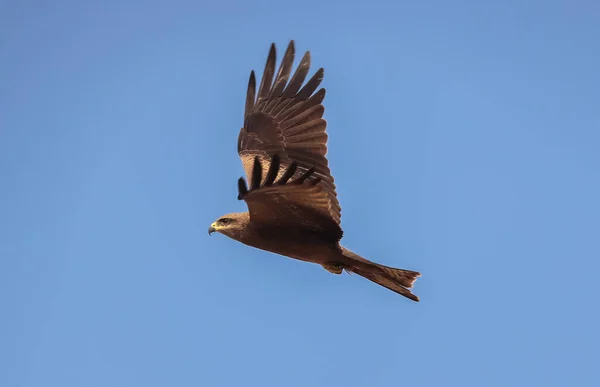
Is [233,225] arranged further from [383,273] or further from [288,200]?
[383,273]

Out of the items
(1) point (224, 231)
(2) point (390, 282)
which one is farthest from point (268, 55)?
(2) point (390, 282)

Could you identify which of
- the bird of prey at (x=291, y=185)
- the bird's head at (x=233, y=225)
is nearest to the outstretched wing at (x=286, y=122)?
the bird of prey at (x=291, y=185)

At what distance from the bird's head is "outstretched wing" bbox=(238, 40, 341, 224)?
1.01 meters

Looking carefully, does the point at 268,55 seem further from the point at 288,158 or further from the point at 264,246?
the point at 264,246

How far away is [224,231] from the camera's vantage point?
10.1 m

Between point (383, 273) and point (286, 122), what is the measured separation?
2.62 metres

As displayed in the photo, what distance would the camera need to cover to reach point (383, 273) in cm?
992

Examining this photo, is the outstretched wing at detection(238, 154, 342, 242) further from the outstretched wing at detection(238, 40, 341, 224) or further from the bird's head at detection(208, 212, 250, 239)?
the outstretched wing at detection(238, 40, 341, 224)

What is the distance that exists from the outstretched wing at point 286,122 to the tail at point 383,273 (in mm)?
1110

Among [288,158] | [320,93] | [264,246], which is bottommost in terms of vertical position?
[264,246]

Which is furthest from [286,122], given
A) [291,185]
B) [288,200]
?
[291,185]

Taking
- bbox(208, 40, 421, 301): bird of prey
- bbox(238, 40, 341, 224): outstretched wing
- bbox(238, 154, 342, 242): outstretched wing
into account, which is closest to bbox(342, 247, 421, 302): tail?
bbox(208, 40, 421, 301): bird of prey

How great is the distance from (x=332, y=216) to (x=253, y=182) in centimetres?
128

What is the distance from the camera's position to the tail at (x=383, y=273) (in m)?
9.83
